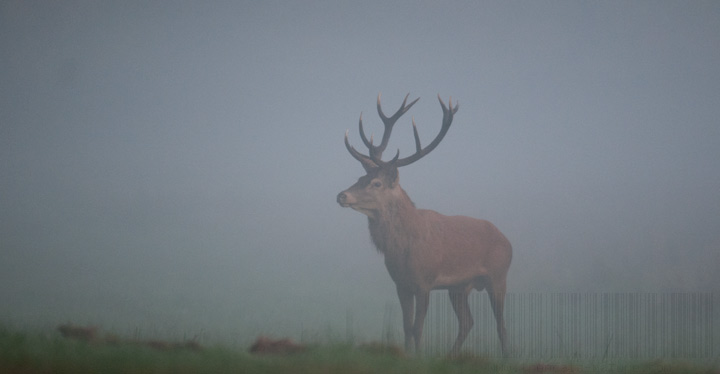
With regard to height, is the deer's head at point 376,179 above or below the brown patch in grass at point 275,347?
above

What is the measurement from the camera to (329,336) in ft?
15.6

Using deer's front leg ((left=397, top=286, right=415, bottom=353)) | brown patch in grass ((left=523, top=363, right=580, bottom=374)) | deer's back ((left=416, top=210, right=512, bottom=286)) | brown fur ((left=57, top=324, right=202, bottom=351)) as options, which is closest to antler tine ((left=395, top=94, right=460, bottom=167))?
deer's back ((left=416, top=210, right=512, bottom=286))

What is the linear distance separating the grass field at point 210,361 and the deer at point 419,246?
1.36 meters

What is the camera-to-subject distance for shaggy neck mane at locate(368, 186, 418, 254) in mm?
6395

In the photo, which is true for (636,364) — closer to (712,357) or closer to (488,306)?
(712,357)

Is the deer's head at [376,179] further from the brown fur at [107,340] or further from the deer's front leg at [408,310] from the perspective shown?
the brown fur at [107,340]

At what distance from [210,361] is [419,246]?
3.06m

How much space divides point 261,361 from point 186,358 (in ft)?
1.61

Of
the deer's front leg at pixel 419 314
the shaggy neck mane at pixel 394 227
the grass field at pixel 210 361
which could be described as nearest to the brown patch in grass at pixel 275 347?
the grass field at pixel 210 361

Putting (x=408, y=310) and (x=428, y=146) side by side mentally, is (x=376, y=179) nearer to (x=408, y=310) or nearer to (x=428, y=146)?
(x=428, y=146)

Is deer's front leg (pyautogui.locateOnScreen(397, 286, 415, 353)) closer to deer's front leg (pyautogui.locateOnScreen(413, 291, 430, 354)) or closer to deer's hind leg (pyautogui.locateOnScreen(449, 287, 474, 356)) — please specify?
deer's front leg (pyautogui.locateOnScreen(413, 291, 430, 354))

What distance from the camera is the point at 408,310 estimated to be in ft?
20.7

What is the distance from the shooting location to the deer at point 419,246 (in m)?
6.30

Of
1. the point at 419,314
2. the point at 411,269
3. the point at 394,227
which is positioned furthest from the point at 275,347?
the point at 394,227
